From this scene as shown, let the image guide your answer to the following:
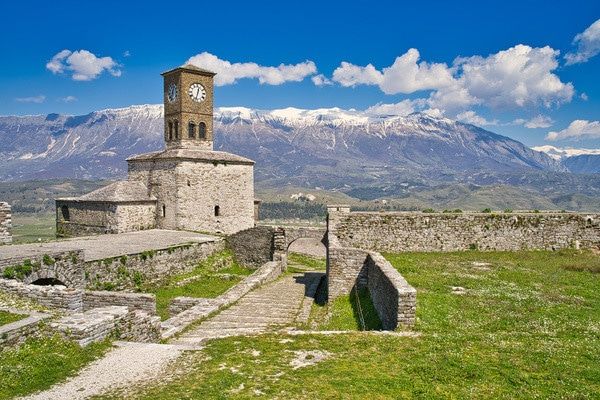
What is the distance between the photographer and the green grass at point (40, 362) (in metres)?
8.11

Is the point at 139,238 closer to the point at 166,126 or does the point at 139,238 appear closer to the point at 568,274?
the point at 166,126

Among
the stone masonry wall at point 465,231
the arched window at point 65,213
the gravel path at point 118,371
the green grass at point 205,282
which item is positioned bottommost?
the green grass at point 205,282

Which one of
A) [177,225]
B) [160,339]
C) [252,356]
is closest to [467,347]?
[252,356]

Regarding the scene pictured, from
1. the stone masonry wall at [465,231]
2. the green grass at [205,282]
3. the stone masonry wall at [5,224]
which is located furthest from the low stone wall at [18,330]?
the stone masonry wall at [5,224]

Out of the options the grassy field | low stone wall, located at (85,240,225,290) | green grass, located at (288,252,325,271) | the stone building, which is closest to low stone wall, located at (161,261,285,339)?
the grassy field

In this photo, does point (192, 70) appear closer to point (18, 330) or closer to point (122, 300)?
point (122, 300)

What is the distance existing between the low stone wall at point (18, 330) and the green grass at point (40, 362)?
0.13 m

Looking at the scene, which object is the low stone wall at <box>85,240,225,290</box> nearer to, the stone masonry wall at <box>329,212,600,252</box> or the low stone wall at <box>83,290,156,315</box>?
the low stone wall at <box>83,290,156,315</box>

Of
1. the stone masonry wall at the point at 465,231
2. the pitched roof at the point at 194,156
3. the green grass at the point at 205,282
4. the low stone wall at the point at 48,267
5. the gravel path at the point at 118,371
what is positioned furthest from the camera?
the pitched roof at the point at 194,156

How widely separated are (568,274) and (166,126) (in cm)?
3764

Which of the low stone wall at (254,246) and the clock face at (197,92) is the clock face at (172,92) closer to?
the clock face at (197,92)

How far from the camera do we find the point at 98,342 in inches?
406

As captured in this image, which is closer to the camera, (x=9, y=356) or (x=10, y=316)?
(x=9, y=356)

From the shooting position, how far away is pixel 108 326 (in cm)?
1081
